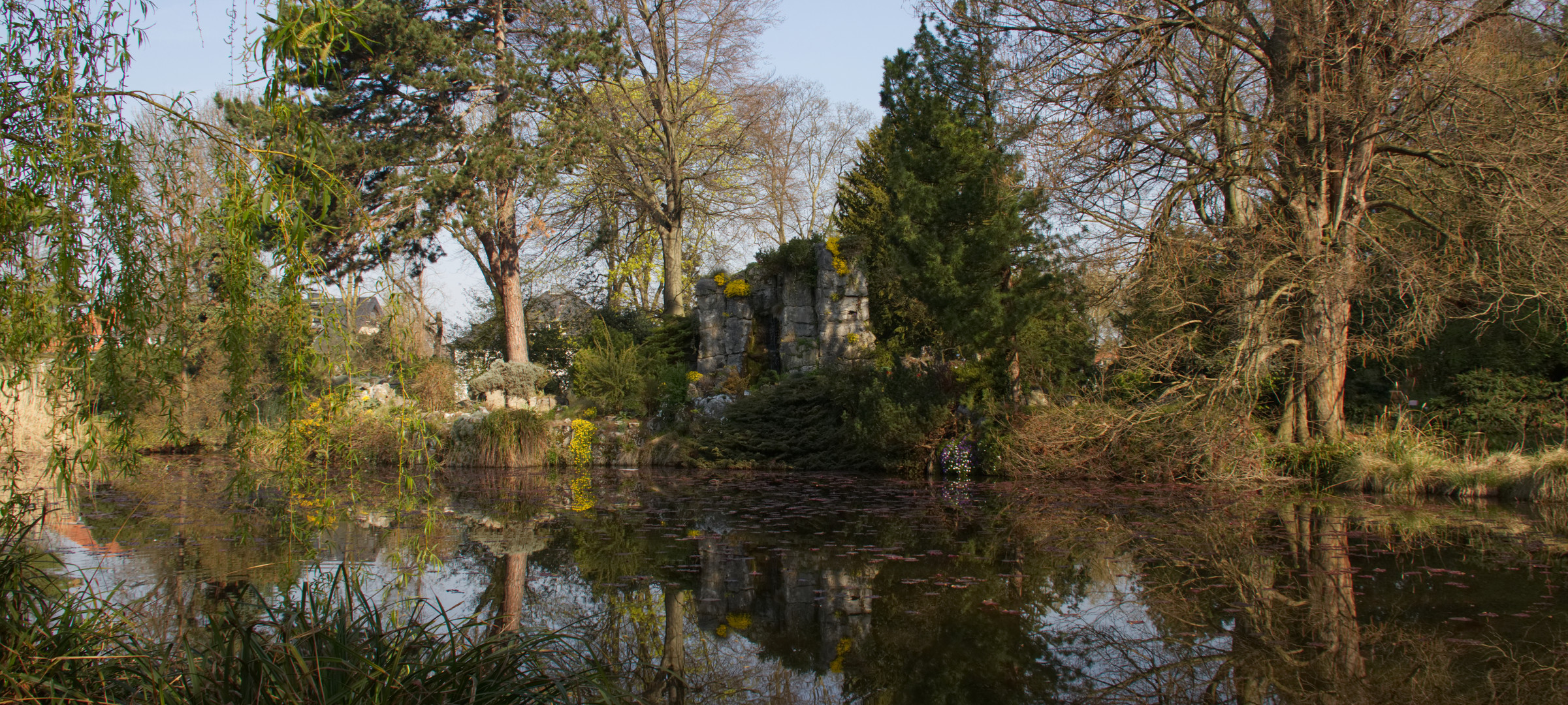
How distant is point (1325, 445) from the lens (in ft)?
38.3

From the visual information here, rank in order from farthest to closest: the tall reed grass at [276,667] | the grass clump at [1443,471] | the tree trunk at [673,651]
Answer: the grass clump at [1443,471], the tree trunk at [673,651], the tall reed grass at [276,667]

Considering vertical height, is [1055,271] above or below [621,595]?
above

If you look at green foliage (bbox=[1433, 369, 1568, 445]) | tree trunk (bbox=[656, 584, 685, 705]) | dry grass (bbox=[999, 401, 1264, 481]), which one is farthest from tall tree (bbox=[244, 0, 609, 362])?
green foliage (bbox=[1433, 369, 1568, 445])

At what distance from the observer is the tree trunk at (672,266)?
2372 cm

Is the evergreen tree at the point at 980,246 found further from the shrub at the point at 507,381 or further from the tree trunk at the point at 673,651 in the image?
the shrub at the point at 507,381

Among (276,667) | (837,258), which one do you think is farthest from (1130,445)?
(276,667)

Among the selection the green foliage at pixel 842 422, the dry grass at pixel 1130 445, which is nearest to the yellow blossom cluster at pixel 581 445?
the green foliage at pixel 842 422

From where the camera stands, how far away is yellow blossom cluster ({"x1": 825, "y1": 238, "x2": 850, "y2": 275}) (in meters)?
17.8

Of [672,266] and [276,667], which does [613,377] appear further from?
[276,667]

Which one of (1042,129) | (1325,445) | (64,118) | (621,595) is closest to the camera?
(64,118)

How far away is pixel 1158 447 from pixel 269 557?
9.68 metres

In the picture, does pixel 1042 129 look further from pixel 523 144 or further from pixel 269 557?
pixel 523 144

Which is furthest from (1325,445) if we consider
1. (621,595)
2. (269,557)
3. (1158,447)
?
(269,557)

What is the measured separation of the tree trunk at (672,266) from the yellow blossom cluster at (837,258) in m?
6.52
